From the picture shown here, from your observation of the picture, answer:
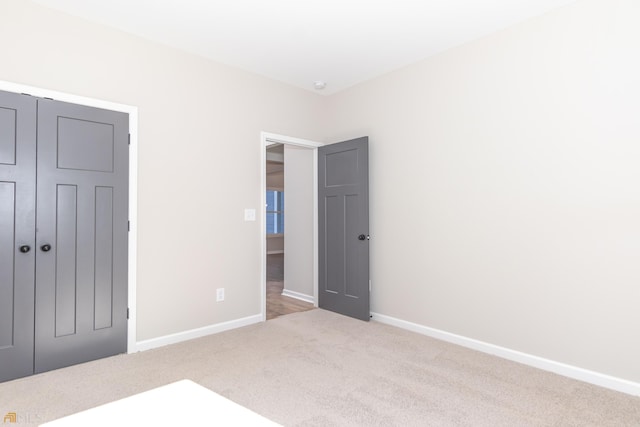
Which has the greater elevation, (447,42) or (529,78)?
(447,42)

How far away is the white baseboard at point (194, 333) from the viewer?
3102mm

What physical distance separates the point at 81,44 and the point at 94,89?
0.35m

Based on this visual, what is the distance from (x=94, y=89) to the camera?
2.89 metres

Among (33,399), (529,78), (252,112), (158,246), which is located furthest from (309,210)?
(33,399)

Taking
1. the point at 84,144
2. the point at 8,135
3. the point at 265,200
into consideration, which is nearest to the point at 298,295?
the point at 265,200

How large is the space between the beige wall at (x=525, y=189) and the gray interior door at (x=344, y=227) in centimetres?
23

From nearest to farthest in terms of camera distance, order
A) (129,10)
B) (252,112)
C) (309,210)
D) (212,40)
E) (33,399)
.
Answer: (33,399) < (129,10) < (212,40) < (252,112) < (309,210)

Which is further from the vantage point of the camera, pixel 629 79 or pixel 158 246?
pixel 158 246

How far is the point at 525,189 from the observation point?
2854mm

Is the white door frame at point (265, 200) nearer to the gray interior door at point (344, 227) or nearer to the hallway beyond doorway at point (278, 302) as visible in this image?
the gray interior door at point (344, 227)

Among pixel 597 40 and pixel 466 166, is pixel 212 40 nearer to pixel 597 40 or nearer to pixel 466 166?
pixel 466 166

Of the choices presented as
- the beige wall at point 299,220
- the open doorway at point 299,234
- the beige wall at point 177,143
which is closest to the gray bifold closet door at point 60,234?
the beige wall at point 177,143

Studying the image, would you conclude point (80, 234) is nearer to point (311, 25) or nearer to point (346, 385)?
point (346, 385)

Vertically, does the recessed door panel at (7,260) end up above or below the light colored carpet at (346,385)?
above
